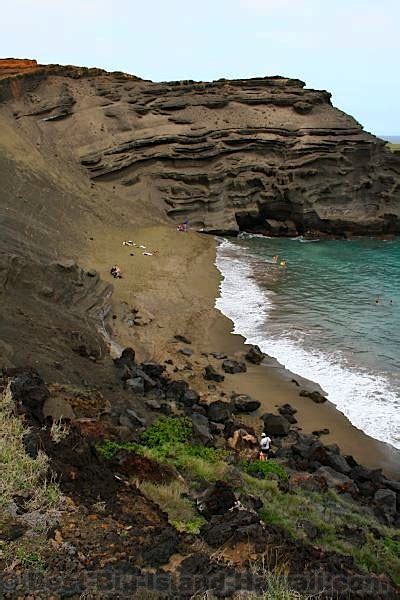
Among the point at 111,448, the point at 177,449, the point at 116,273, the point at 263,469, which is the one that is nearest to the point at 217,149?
the point at 116,273

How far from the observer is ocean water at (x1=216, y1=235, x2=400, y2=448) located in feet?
56.2

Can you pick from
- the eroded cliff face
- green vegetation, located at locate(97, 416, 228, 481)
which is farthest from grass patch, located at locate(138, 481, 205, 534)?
the eroded cliff face

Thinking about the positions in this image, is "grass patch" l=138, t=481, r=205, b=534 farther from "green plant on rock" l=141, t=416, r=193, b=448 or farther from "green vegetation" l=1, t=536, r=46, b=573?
"green plant on rock" l=141, t=416, r=193, b=448

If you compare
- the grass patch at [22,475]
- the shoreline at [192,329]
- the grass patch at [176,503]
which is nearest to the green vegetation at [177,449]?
the grass patch at [176,503]

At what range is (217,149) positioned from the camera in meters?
44.5

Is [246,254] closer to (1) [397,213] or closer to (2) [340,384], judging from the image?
(1) [397,213]

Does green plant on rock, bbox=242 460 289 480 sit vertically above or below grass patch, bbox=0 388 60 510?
below

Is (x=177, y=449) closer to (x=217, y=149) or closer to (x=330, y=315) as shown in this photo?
(x=330, y=315)

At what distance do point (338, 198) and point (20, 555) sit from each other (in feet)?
149

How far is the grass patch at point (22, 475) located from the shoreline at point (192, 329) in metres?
9.15

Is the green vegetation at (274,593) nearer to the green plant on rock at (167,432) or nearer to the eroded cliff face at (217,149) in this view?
the green plant on rock at (167,432)

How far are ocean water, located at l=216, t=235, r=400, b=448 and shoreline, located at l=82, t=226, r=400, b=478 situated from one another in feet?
1.97

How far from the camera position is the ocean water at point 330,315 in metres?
17.1

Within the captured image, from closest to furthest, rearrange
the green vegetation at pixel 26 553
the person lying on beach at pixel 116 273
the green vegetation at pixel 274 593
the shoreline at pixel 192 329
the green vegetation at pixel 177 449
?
the green vegetation at pixel 274 593 → the green vegetation at pixel 26 553 → the green vegetation at pixel 177 449 → the shoreline at pixel 192 329 → the person lying on beach at pixel 116 273
